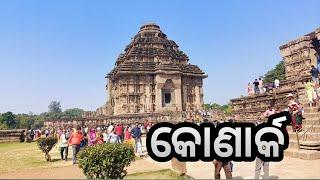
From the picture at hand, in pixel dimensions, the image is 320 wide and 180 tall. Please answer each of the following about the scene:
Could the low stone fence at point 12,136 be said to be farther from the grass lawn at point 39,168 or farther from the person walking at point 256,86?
the person walking at point 256,86

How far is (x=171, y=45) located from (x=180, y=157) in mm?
40982

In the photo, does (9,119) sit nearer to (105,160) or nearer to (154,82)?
(154,82)

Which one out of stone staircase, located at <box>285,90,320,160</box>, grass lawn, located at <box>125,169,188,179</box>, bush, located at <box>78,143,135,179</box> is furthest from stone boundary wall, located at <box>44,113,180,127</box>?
bush, located at <box>78,143,135,179</box>

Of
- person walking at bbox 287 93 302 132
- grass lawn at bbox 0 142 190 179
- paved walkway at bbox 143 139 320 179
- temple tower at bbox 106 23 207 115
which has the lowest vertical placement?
grass lawn at bbox 0 142 190 179

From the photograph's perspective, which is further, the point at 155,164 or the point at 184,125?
the point at 155,164

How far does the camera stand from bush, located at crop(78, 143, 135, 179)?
1030 centimetres

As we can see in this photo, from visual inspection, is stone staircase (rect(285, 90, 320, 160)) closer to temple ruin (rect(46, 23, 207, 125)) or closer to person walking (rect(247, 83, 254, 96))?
person walking (rect(247, 83, 254, 96))

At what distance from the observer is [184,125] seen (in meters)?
9.41

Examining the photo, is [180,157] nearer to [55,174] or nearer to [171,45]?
[55,174]

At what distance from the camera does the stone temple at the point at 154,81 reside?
4291cm

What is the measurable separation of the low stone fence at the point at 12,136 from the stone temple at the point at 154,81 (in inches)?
470

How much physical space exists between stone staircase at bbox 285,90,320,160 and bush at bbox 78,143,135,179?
243 inches

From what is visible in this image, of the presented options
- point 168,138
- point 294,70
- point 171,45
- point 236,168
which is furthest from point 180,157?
point 171,45

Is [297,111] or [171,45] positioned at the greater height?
[171,45]
